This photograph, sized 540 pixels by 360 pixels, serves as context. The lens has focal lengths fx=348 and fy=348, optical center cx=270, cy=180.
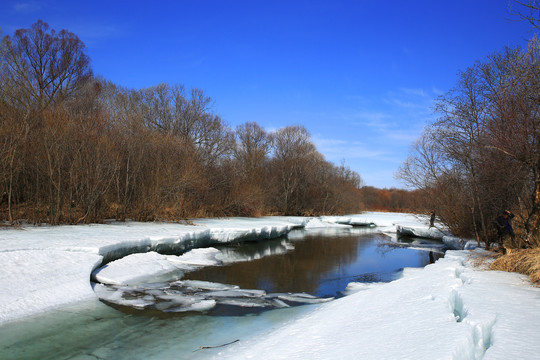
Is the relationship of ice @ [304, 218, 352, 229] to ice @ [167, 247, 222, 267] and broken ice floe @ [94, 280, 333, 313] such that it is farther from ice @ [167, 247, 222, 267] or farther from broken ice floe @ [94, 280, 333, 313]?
broken ice floe @ [94, 280, 333, 313]

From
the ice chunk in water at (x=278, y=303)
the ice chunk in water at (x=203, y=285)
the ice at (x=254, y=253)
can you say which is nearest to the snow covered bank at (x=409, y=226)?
the ice at (x=254, y=253)

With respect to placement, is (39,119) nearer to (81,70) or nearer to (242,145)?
→ (81,70)

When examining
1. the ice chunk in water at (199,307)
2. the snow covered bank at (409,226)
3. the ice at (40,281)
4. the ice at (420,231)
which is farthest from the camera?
the ice at (420,231)

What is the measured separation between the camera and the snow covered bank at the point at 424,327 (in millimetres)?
3250

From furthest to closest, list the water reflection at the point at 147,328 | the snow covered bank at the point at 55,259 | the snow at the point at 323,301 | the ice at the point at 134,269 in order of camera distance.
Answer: the ice at the point at 134,269, the snow covered bank at the point at 55,259, the water reflection at the point at 147,328, the snow at the point at 323,301

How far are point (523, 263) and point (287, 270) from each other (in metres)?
6.40

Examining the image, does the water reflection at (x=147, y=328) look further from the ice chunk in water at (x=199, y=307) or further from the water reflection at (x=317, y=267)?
the ice chunk in water at (x=199, y=307)

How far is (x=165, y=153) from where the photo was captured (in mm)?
17109

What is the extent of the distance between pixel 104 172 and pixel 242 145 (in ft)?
91.5

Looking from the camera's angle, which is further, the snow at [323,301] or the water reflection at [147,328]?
the water reflection at [147,328]

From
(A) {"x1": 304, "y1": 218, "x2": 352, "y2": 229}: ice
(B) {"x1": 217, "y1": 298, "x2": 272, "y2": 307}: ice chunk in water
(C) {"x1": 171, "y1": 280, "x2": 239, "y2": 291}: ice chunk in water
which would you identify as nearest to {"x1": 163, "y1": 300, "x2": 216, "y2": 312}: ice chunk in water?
(B) {"x1": 217, "y1": 298, "x2": 272, "y2": 307}: ice chunk in water

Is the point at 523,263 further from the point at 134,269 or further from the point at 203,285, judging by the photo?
the point at 134,269

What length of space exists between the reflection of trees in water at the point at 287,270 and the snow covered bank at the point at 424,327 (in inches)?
132

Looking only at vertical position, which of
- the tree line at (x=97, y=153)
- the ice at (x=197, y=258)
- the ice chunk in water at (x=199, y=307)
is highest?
the tree line at (x=97, y=153)
